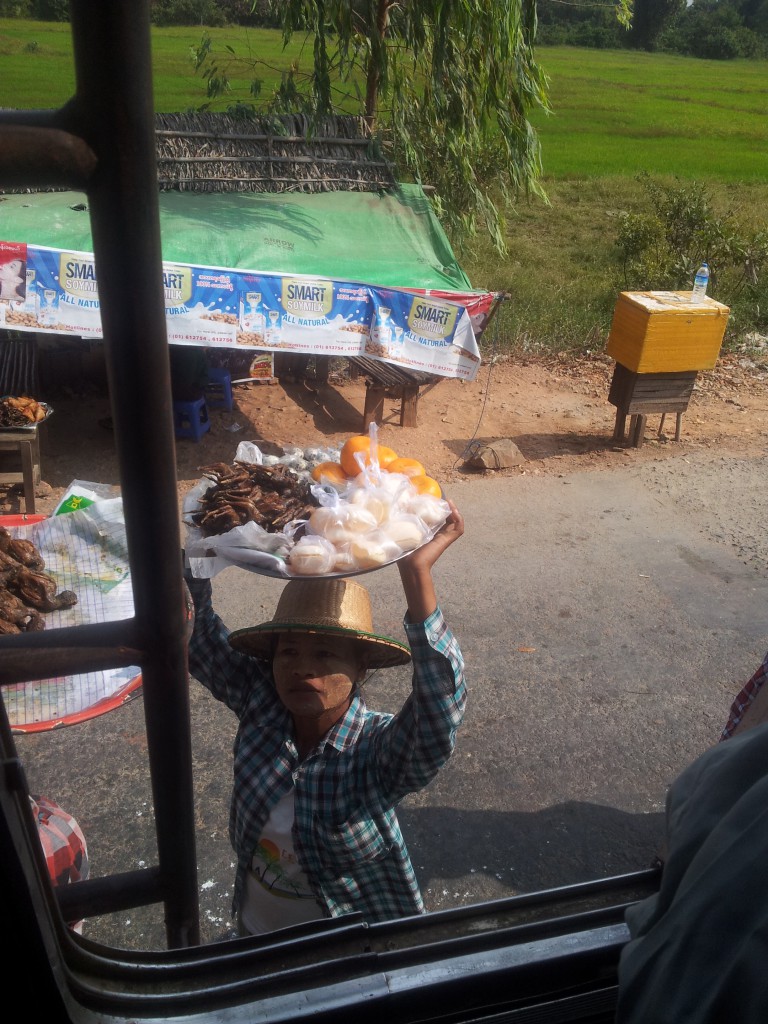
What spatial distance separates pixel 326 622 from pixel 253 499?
355 millimetres

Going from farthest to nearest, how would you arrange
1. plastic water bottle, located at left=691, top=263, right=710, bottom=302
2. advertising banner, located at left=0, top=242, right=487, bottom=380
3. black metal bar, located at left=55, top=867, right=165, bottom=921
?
Result: plastic water bottle, located at left=691, top=263, right=710, bottom=302
advertising banner, located at left=0, top=242, right=487, bottom=380
black metal bar, located at left=55, top=867, right=165, bottom=921

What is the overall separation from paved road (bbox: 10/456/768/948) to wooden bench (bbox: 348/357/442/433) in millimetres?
1374

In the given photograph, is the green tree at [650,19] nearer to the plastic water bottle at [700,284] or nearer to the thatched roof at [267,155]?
the thatched roof at [267,155]

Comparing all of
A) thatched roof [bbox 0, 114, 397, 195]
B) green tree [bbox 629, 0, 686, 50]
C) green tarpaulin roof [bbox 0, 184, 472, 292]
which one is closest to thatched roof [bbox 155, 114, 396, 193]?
A: thatched roof [bbox 0, 114, 397, 195]

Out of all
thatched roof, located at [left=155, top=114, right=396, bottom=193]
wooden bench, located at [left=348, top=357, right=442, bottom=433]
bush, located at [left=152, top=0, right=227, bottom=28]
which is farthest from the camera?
bush, located at [left=152, top=0, right=227, bottom=28]

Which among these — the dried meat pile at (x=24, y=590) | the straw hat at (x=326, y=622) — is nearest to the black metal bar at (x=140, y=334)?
the straw hat at (x=326, y=622)

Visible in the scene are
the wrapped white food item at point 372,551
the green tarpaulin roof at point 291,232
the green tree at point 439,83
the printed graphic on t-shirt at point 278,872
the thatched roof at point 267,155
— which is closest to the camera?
the wrapped white food item at point 372,551

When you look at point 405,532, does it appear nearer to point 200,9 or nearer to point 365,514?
point 365,514

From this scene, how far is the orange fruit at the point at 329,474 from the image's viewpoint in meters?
2.24

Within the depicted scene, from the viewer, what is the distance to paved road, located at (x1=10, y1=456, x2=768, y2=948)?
358 cm

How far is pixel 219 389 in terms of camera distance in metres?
8.52

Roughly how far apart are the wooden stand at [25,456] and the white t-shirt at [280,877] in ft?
15.9

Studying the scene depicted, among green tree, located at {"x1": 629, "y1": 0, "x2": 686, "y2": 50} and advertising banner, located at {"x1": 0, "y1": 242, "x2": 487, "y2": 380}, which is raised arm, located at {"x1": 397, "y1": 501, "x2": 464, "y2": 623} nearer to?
advertising banner, located at {"x1": 0, "y1": 242, "x2": 487, "y2": 380}

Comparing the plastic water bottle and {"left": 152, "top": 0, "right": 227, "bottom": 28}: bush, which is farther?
{"left": 152, "top": 0, "right": 227, "bottom": 28}: bush
